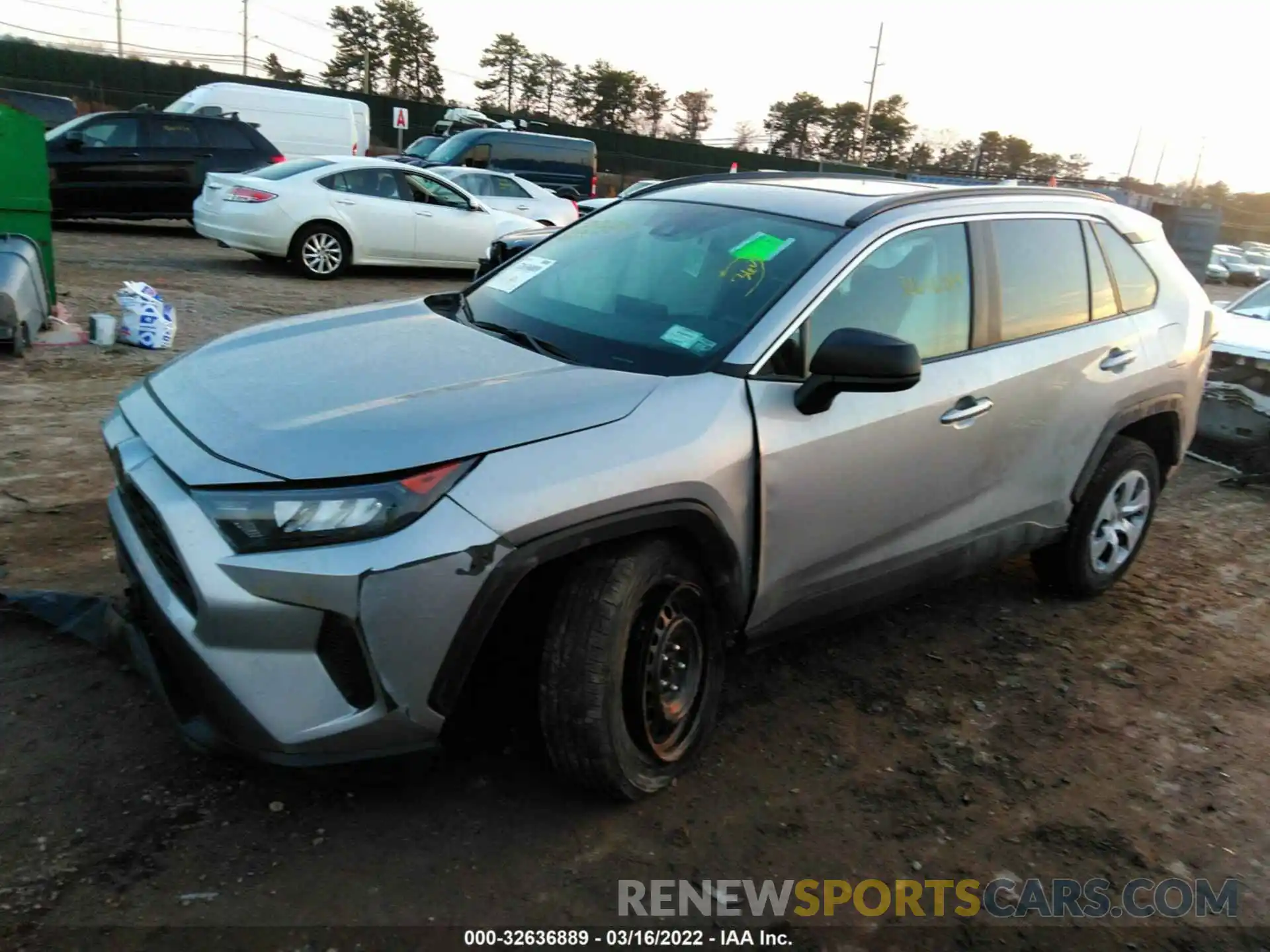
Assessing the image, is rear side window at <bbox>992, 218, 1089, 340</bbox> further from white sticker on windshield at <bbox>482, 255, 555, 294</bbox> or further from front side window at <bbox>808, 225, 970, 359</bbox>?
white sticker on windshield at <bbox>482, 255, 555, 294</bbox>

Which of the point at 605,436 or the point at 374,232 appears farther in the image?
the point at 374,232

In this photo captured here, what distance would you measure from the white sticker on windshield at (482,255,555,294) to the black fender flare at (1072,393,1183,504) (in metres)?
2.35

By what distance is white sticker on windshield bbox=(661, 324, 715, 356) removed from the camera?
3014mm

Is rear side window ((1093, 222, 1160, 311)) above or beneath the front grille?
above

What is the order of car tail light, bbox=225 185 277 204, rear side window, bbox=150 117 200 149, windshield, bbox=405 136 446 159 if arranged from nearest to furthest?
car tail light, bbox=225 185 277 204
rear side window, bbox=150 117 200 149
windshield, bbox=405 136 446 159

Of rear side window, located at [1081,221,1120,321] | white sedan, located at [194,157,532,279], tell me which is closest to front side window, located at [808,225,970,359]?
rear side window, located at [1081,221,1120,321]

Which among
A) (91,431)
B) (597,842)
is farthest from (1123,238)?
(91,431)

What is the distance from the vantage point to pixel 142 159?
14.0 metres

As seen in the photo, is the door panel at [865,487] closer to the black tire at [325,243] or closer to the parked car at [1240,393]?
the parked car at [1240,393]

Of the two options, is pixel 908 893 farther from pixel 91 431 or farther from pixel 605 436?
pixel 91 431

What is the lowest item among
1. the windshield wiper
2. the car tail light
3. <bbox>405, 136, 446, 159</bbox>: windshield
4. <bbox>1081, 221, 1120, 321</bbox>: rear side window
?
the car tail light

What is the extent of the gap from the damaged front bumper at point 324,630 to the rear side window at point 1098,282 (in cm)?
299

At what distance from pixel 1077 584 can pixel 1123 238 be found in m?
1.55

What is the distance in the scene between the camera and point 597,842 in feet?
8.82
